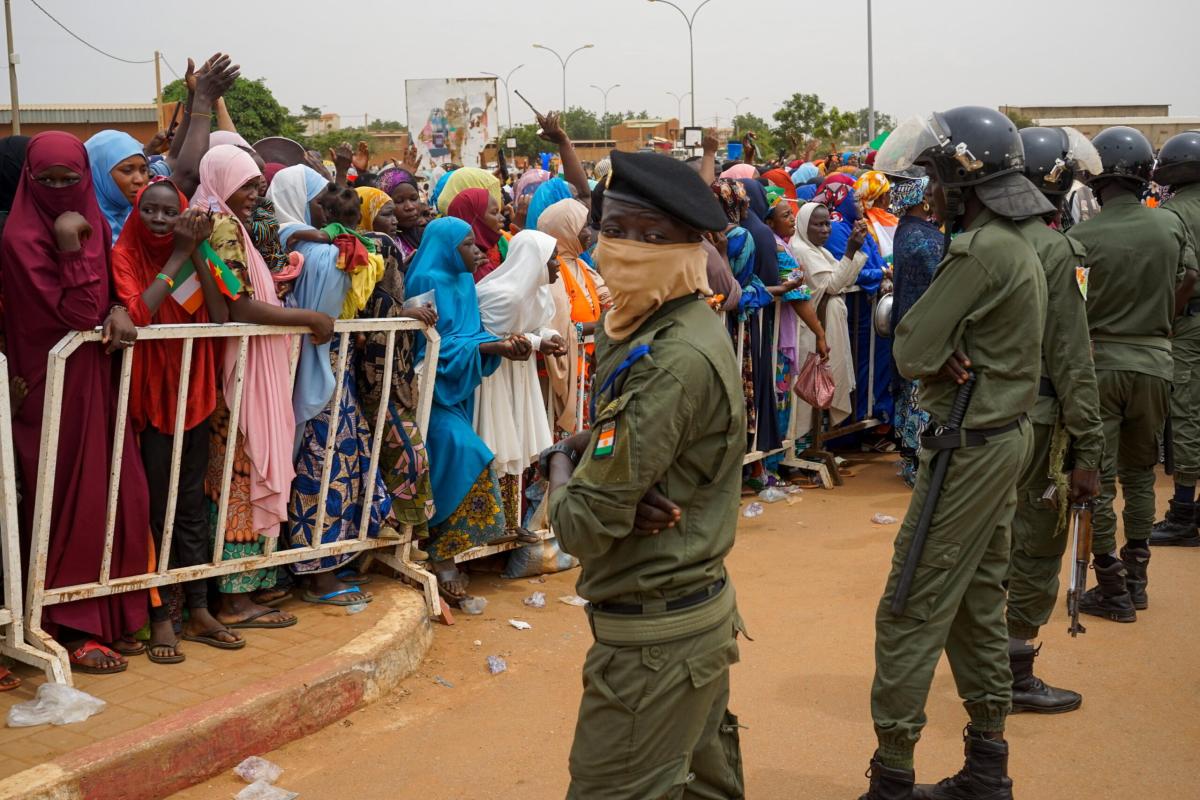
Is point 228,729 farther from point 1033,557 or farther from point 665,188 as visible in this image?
point 1033,557

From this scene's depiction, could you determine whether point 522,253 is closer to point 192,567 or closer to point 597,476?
point 192,567

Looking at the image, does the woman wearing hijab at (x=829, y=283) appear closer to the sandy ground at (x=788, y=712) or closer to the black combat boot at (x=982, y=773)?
the sandy ground at (x=788, y=712)

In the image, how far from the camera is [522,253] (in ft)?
20.5

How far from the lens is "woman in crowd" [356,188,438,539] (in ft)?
18.5

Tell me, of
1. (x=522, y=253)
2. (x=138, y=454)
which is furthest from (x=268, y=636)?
(x=522, y=253)

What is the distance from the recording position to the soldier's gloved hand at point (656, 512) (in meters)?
2.63

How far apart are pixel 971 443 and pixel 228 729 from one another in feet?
9.46

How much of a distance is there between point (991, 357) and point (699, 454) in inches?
60.4

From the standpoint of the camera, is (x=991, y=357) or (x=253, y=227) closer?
(x=991, y=357)

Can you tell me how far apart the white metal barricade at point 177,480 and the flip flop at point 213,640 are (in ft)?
0.84

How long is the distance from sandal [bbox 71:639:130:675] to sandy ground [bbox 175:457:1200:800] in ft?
2.55

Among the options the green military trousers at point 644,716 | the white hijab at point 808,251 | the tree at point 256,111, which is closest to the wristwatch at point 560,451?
the green military trousers at point 644,716

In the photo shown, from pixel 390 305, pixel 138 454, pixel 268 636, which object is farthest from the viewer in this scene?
pixel 390 305

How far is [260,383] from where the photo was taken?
5.04 metres
